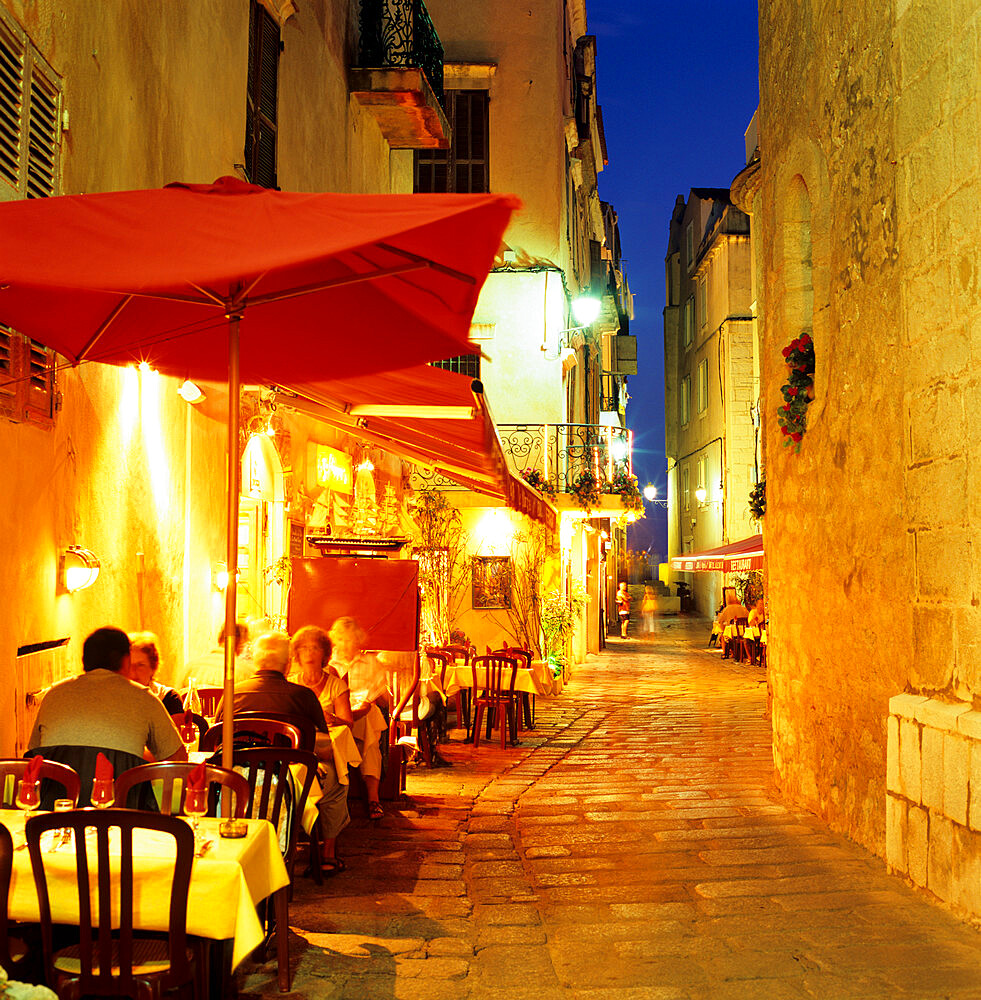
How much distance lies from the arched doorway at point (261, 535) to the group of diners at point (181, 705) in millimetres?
1280

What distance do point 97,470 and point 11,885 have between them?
332cm

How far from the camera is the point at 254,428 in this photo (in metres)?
9.59

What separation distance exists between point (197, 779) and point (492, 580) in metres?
14.1

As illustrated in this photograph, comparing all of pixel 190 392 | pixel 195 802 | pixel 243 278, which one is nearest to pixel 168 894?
pixel 195 802

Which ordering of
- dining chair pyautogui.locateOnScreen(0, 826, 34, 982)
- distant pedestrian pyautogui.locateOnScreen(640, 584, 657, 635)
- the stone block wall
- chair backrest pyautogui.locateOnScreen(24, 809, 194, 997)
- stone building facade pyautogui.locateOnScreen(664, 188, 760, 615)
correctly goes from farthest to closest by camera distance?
distant pedestrian pyautogui.locateOnScreen(640, 584, 657, 635) < stone building facade pyautogui.locateOnScreen(664, 188, 760, 615) < the stone block wall < chair backrest pyautogui.locateOnScreen(24, 809, 194, 997) < dining chair pyautogui.locateOnScreen(0, 826, 34, 982)

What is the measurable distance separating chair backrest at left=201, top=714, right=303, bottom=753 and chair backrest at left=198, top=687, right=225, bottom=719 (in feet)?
4.42

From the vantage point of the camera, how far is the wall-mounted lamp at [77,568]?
6.02 m

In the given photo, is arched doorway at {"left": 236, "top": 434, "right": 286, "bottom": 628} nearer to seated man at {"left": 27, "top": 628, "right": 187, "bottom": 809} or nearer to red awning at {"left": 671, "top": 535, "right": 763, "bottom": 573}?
seated man at {"left": 27, "top": 628, "right": 187, "bottom": 809}

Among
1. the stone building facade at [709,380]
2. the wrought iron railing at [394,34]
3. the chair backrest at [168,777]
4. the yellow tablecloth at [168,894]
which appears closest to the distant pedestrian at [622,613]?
the stone building facade at [709,380]

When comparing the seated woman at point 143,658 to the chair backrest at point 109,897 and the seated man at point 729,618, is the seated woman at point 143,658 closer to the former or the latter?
the chair backrest at point 109,897

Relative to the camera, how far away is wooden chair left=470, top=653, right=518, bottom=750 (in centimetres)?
1138

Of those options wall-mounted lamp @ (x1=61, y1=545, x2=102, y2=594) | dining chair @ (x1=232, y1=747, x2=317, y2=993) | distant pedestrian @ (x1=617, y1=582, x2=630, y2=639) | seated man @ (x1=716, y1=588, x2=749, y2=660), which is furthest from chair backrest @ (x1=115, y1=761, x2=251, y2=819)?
distant pedestrian @ (x1=617, y1=582, x2=630, y2=639)

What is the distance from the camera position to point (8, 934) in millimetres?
3691

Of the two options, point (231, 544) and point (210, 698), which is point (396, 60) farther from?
point (231, 544)
